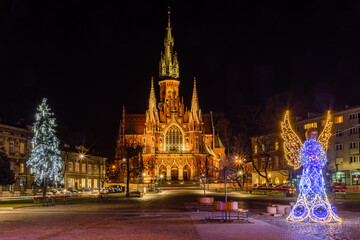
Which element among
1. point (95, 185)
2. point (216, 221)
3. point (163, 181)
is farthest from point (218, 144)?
point (216, 221)

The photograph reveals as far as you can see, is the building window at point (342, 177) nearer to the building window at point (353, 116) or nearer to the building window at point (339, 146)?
the building window at point (339, 146)

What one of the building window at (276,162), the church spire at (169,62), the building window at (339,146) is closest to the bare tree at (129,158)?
the church spire at (169,62)

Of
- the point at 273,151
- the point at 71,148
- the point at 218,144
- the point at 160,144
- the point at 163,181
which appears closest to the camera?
the point at 71,148

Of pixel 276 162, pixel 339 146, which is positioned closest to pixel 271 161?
pixel 276 162

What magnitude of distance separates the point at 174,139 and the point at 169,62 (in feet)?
82.4

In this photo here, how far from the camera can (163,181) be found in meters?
98.9

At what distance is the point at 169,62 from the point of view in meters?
122

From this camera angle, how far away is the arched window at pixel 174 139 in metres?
107

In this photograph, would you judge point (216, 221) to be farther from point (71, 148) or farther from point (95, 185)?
point (95, 185)

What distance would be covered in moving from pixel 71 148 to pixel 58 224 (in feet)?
206

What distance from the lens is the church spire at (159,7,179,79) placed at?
121256 mm

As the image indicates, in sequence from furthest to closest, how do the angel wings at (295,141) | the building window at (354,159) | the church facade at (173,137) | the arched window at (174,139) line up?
1. the arched window at (174,139)
2. the church facade at (173,137)
3. the building window at (354,159)
4. the angel wings at (295,141)

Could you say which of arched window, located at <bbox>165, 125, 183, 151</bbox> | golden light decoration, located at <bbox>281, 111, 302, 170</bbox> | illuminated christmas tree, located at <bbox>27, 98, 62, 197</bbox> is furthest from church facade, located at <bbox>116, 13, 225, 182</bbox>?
golden light decoration, located at <bbox>281, 111, 302, 170</bbox>

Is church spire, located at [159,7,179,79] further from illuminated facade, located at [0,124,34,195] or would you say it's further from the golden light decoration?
the golden light decoration
